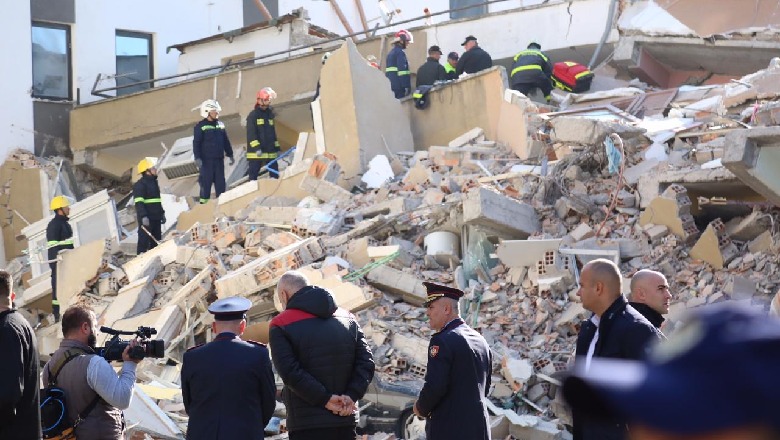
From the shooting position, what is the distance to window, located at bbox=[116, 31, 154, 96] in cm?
2540

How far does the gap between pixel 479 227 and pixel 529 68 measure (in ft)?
19.4

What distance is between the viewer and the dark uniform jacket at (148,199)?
55.0ft

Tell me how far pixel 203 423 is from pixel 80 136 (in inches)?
750

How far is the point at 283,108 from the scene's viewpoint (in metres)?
22.8

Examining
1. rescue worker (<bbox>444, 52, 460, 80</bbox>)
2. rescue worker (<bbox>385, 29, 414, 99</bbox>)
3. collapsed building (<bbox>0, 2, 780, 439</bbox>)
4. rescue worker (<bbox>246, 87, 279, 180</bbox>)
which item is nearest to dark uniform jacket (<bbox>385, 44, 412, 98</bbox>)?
rescue worker (<bbox>385, 29, 414, 99</bbox>)

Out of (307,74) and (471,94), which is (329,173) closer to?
(471,94)

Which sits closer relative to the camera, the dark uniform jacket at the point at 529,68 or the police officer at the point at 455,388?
the police officer at the point at 455,388

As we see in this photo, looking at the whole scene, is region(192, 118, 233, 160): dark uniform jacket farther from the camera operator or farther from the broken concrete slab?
the camera operator

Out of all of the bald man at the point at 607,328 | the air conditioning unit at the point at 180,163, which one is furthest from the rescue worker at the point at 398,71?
the bald man at the point at 607,328

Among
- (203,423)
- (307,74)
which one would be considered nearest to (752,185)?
(203,423)

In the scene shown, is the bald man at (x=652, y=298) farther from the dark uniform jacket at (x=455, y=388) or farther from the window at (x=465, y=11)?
the window at (x=465, y=11)

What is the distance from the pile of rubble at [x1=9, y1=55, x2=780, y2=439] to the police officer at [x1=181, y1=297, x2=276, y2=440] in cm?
377

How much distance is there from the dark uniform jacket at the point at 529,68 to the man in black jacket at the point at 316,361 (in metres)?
11.8

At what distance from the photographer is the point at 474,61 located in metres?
19.0
